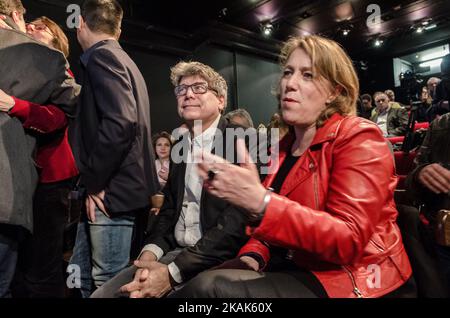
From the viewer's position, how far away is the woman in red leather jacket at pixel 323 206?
892 mm

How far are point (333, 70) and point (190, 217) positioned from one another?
882mm

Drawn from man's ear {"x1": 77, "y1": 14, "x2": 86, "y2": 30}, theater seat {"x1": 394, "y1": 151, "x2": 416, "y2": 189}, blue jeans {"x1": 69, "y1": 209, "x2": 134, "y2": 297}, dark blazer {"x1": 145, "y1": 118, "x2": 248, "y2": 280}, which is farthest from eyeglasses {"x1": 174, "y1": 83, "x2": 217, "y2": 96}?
theater seat {"x1": 394, "y1": 151, "x2": 416, "y2": 189}

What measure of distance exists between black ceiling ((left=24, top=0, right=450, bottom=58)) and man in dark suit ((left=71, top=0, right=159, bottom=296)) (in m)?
4.13

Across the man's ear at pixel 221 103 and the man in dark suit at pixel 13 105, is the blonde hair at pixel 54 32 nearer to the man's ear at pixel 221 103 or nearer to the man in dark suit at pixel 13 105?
the man in dark suit at pixel 13 105

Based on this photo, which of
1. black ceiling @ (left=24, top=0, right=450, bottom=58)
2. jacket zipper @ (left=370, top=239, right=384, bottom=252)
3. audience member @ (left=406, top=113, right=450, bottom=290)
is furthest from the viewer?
black ceiling @ (left=24, top=0, right=450, bottom=58)

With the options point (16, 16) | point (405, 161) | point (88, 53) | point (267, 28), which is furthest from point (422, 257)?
point (267, 28)

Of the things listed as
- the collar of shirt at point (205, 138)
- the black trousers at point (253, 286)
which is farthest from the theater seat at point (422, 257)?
the collar of shirt at point (205, 138)

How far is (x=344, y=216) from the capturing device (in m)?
0.91

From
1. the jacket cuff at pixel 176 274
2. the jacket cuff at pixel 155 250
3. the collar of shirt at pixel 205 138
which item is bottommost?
the jacket cuff at pixel 176 274

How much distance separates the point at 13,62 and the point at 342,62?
1.25 metres

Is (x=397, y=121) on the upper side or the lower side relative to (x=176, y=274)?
upper

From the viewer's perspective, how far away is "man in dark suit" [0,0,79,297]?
1249 millimetres

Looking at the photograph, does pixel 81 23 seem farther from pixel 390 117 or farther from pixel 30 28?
pixel 390 117

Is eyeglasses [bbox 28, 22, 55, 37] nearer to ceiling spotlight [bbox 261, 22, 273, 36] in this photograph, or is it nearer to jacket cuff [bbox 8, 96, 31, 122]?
jacket cuff [bbox 8, 96, 31, 122]
